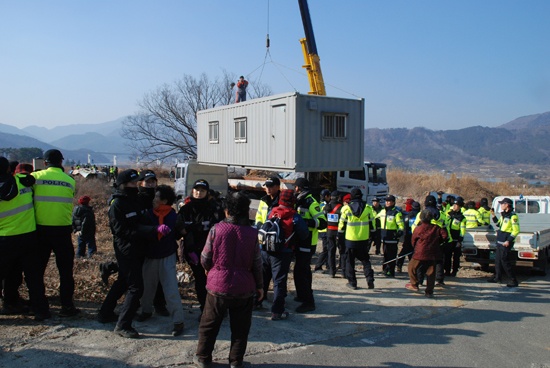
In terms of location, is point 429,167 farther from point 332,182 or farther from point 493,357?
point 493,357

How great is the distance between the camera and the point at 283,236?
5.48 metres

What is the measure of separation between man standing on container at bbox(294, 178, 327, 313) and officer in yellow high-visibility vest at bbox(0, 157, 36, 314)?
128 inches

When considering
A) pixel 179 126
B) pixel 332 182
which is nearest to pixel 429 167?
pixel 179 126

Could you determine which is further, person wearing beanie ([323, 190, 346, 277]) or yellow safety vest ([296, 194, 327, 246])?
person wearing beanie ([323, 190, 346, 277])

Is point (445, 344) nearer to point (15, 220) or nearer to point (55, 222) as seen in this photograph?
point (55, 222)

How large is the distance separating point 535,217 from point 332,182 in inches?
281

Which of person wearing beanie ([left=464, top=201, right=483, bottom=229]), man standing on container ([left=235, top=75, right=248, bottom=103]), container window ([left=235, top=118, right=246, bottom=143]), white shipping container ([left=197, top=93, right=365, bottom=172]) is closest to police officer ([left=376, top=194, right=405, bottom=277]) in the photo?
person wearing beanie ([left=464, top=201, right=483, bottom=229])

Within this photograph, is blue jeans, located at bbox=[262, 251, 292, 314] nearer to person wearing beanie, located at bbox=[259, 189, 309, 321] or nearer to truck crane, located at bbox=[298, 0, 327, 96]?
person wearing beanie, located at bbox=[259, 189, 309, 321]

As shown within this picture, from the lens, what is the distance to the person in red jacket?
7.32 meters

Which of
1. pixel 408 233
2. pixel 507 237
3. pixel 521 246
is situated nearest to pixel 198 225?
pixel 408 233

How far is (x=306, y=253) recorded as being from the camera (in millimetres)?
6012

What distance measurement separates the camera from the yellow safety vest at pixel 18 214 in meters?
4.74

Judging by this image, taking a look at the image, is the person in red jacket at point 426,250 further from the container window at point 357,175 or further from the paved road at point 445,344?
the container window at point 357,175

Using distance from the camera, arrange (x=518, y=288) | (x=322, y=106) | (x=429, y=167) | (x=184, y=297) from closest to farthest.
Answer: (x=184, y=297)
(x=518, y=288)
(x=322, y=106)
(x=429, y=167)
